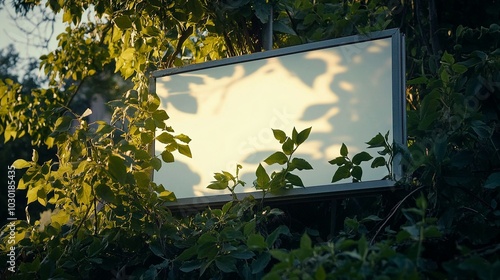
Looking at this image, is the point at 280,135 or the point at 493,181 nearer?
the point at 493,181

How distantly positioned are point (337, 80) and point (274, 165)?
1.34ft

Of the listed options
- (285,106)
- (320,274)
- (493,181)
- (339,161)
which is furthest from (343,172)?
(320,274)

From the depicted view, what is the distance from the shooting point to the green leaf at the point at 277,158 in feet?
9.50

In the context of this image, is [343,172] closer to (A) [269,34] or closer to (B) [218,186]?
(B) [218,186]

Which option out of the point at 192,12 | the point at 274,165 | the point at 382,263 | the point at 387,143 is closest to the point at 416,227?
the point at 382,263

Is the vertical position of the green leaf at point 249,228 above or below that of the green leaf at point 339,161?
below

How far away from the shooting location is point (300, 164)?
288 cm

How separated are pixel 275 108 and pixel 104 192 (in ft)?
2.44

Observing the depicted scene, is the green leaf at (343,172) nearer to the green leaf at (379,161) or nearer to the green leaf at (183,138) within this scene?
the green leaf at (379,161)

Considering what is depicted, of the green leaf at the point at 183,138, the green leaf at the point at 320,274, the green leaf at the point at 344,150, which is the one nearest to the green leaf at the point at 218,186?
the green leaf at the point at 183,138

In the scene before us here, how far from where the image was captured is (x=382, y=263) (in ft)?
6.24

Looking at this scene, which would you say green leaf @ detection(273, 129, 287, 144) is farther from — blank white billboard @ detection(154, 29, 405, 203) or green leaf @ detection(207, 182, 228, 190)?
green leaf @ detection(207, 182, 228, 190)

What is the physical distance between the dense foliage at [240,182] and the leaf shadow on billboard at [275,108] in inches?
3.8

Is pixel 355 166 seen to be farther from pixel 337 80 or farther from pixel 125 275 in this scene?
pixel 125 275
